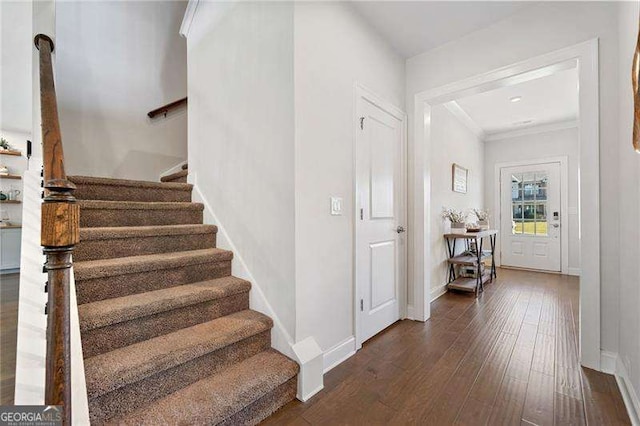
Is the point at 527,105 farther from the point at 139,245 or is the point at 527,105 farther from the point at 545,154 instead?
the point at 139,245

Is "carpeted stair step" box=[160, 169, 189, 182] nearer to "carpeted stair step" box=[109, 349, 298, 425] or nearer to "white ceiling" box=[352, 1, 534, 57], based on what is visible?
"carpeted stair step" box=[109, 349, 298, 425]

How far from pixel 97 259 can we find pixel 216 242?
797 millimetres

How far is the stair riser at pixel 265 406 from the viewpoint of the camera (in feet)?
4.44

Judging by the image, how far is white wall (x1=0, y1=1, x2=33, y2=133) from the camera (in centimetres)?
314

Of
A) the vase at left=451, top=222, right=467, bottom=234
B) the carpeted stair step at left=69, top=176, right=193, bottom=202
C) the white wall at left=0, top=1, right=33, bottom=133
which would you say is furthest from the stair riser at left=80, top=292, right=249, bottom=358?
the white wall at left=0, top=1, right=33, bottom=133

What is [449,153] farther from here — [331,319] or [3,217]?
[3,217]

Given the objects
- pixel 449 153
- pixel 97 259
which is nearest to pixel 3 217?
pixel 97 259

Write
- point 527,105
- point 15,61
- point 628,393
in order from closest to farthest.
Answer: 1. point 628,393
2. point 15,61
3. point 527,105

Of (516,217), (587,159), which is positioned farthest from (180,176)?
(516,217)

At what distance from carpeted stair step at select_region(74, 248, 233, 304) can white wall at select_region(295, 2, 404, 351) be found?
0.75 m

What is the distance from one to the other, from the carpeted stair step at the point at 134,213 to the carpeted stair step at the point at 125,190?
26 cm

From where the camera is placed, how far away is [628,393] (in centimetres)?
157

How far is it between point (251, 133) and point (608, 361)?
2924 mm

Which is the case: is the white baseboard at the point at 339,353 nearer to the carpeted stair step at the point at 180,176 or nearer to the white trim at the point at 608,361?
the white trim at the point at 608,361
